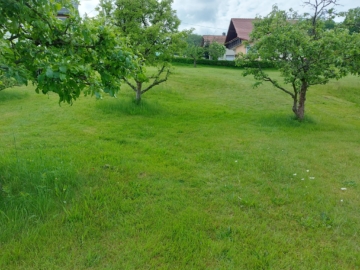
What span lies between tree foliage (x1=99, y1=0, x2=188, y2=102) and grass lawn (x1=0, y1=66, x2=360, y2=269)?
7.78 feet

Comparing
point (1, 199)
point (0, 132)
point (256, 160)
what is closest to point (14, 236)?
point (1, 199)

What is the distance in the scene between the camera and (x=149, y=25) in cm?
759

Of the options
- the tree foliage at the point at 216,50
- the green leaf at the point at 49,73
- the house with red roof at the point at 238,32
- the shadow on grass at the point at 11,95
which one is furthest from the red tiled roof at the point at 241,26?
the green leaf at the point at 49,73

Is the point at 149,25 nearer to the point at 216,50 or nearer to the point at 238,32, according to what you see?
the point at 216,50

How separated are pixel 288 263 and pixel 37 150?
160 inches

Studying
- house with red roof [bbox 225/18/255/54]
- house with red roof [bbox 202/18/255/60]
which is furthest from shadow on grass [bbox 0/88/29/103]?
house with red roof [bbox 225/18/255/54]

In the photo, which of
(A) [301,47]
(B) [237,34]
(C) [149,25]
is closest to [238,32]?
(B) [237,34]

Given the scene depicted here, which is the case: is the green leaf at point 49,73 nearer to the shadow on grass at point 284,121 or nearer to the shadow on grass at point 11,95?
the shadow on grass at point 284,121

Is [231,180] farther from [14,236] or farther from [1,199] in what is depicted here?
[1,199]

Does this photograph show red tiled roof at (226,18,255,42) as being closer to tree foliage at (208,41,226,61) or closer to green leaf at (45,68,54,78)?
tree foliage at (208,41,226,61)

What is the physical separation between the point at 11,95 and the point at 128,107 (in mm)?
4882

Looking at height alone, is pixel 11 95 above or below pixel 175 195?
above

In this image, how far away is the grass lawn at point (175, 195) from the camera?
81.2 inches

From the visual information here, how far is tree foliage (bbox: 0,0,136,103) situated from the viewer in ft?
7.02
